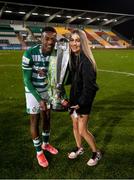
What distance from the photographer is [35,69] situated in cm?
541

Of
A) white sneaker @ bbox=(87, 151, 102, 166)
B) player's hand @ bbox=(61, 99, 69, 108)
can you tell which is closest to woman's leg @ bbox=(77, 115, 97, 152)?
white sneaker @ bbox=(87, 151, 102, 166)

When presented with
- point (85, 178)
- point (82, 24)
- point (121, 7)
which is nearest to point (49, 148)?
point (85, 178)

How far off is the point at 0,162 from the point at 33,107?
1115 mm

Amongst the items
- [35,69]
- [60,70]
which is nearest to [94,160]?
[60,70]

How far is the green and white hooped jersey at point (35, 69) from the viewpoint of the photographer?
529cm

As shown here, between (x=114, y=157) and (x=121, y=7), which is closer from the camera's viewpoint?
(x=114, y=157)

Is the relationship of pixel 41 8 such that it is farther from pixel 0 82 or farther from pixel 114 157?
pixel 114 157

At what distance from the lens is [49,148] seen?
6215mm

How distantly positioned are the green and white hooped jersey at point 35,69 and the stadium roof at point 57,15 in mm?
52726

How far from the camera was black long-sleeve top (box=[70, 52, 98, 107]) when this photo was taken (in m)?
5.09

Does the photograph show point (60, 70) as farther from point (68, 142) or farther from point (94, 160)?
Answer: point (68, 142)

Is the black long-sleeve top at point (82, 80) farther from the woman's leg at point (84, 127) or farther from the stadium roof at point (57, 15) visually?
the stadium roof at point (57, 15)

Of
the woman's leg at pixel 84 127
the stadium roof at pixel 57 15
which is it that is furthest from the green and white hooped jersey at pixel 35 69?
the stadium roof at pixel 57 15

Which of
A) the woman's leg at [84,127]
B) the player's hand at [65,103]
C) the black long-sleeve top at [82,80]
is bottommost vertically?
the woman's leg at [84,127]
